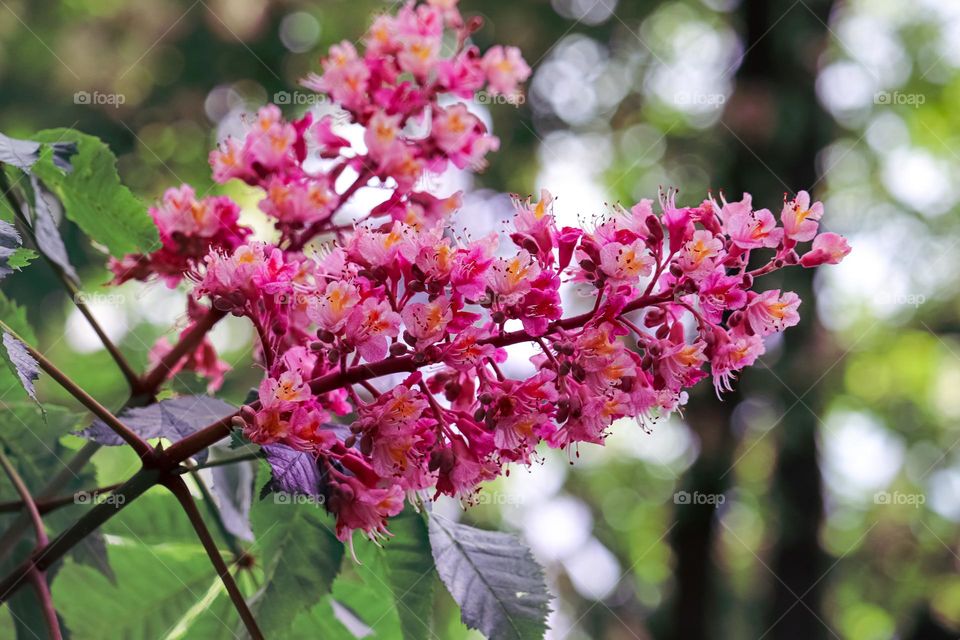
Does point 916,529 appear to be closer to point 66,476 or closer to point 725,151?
point 725,151

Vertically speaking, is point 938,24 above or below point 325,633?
above

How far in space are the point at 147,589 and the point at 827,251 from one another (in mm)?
1119

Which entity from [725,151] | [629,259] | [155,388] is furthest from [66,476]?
[725,151]

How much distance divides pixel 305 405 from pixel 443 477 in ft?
0.60

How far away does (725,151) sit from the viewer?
5.61 m

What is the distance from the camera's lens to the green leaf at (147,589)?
145 cm

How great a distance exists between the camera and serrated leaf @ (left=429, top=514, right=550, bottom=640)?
111 cm

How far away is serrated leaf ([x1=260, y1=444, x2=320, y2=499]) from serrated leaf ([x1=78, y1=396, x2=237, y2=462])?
113 millimetres

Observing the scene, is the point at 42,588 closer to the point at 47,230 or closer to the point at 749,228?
the point at 47,230

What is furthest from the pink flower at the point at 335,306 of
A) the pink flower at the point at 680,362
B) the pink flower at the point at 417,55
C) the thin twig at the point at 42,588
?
the pink flower at the point at 417,55

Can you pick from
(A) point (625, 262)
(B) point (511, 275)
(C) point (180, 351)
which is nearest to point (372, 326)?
(B) point (511, 275)

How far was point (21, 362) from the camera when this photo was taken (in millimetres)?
940

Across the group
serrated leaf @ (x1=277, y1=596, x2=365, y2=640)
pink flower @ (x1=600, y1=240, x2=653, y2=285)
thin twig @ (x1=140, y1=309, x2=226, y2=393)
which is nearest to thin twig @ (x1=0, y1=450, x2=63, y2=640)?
thin twig @ (x1=140, y1=309, x2=226, y2=393)

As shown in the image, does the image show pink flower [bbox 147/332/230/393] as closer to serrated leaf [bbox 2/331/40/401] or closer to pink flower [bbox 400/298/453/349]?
serrated leaf [bbox 2/331/40/401]
